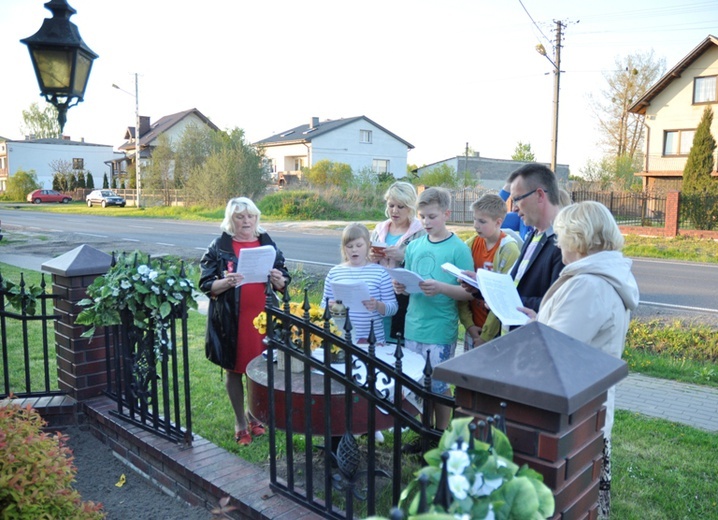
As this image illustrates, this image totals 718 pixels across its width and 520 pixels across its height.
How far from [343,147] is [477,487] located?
54.9 metres

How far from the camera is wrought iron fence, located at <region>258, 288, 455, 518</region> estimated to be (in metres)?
2.40

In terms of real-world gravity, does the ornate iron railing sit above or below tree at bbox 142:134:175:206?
below

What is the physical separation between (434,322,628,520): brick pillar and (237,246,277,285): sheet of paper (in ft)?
7.13

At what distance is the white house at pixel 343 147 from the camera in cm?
5444

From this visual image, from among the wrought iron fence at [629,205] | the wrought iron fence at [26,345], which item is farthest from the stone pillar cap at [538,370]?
the wrought iron fence at [629,205]

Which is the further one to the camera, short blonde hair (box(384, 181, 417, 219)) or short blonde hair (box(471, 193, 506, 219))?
short blonde hair (box(384, 181, 417, 219))

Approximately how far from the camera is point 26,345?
4.31 m

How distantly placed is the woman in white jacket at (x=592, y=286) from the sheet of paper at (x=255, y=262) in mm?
1957

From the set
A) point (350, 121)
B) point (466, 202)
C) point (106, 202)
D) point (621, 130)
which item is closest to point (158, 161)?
point (106, 202)

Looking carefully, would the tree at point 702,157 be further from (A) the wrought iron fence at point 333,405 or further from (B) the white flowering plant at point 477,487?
(B) the white flowering plant at point 477,487

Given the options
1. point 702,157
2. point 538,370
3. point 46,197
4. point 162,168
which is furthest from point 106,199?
point 538,370

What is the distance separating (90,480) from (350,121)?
5285 centimetres

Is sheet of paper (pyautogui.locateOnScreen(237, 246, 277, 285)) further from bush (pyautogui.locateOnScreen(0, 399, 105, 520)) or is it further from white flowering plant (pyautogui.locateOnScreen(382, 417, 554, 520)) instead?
white flowering plant (pyautogui.locateOnScreen(382, 417, 554, 520))

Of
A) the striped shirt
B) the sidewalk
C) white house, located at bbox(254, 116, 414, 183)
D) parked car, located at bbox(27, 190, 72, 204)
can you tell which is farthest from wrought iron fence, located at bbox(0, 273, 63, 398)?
parked car, located at bbox(27, 190, 72, 204)
